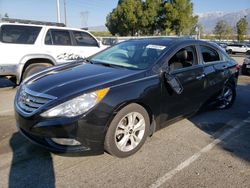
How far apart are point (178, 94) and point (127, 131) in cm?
113

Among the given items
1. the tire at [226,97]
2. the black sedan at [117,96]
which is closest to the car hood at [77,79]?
the black sedan at [117,96]

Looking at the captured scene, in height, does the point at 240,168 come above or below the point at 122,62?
below

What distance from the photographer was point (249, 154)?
3881 millimetres

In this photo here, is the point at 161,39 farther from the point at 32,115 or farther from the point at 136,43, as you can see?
the point at 32,115

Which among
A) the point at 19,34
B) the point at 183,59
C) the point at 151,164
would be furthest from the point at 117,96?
the point at 19,34

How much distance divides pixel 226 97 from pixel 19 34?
17.9 feet

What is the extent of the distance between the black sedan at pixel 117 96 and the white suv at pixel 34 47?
3.09 meters

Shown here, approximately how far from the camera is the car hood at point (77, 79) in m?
3.34

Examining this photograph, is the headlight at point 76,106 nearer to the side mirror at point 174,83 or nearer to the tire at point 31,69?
the side mirror at point 174,83

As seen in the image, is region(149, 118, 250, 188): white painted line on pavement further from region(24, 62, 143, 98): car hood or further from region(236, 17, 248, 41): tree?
region(236, 17, 248, 41): tree

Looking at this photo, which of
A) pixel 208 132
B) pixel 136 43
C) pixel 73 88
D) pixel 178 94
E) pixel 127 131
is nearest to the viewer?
pixel 73 88

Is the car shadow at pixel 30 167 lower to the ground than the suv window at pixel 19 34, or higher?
lower

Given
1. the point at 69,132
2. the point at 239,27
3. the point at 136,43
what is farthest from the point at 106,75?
the point at 239,27

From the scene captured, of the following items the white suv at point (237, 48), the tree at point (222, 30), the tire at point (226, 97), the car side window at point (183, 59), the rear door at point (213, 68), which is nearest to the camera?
the car side window at point (183, 59)
